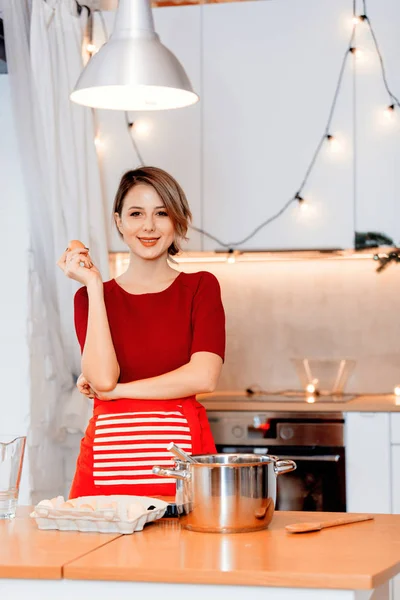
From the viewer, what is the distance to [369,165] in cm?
352

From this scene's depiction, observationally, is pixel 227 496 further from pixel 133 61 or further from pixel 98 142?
pixel 98 142

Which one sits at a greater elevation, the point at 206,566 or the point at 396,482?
the point at 206,566

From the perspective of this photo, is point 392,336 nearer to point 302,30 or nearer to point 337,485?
point 337,485

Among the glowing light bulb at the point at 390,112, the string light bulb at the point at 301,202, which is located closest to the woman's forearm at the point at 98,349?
the string light bulb at the point at 301,202

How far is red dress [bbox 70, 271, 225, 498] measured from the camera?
203 cm

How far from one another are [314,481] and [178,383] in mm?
1323

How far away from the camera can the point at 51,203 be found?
305cm

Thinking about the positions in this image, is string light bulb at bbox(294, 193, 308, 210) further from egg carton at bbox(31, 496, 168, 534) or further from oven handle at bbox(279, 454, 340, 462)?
egg carton at bbox(31, 496, 168, 534)

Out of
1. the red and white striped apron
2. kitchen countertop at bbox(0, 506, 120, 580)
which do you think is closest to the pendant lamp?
the red and white striped apron

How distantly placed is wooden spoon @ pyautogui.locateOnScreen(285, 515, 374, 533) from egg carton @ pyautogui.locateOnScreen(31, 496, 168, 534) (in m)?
0.23

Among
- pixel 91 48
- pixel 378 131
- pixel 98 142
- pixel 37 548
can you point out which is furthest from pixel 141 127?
pixel 37 548

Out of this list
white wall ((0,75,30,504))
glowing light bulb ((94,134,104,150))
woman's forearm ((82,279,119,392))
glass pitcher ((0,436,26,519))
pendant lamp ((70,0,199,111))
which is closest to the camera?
glass pitcher ((0,436,26,519))

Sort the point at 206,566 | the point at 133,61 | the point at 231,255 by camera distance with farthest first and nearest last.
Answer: the point at 231,255
the point at 133,61
the point at 206,566

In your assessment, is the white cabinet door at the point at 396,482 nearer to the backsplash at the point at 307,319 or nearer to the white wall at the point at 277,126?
the backsplash at the point at 307,319
